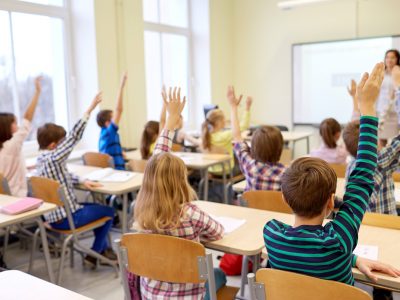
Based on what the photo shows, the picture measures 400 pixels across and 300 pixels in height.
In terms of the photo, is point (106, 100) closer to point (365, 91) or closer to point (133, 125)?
point (133, 125)

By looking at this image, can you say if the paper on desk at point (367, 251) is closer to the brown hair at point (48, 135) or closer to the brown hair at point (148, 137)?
the brown hair at point (48, 135)

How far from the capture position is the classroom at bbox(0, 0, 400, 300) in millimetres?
1463

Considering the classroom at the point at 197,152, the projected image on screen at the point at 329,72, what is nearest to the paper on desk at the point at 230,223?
the classroom at the point at 197,152

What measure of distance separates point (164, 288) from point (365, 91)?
1.12 metres

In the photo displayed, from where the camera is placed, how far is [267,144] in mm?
2691

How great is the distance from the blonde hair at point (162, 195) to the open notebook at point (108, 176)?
1.55m

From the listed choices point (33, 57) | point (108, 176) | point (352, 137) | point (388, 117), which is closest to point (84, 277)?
point (108, 176)

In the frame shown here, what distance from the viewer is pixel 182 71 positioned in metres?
6.98

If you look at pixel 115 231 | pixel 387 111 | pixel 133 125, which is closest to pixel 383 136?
pixel 387 111

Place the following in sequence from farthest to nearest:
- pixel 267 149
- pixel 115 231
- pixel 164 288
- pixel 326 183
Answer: pixel 115 231
pixel 267 149
pixel 164 288
pixel 326 183

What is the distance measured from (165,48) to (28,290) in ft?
17.9

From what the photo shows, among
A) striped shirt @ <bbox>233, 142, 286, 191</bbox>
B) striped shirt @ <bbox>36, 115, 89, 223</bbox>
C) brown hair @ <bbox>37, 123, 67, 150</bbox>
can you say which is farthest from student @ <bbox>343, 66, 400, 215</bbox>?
brown hair @ <bbox>37, 123, 67, 150</bbox>

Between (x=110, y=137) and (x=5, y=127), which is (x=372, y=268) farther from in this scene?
(x=110, y=137)

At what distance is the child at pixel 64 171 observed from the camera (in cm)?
314
